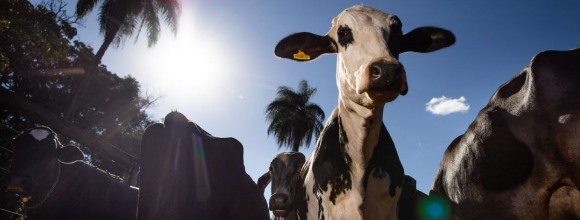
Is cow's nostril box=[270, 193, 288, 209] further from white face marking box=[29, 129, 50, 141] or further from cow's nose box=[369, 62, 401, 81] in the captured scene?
white face marking box=[29, 129, 50, 141]

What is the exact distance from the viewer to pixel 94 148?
36.0 ft

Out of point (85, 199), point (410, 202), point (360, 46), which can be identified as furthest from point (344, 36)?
point (85, 199)

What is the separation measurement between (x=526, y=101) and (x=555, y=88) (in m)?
0.20

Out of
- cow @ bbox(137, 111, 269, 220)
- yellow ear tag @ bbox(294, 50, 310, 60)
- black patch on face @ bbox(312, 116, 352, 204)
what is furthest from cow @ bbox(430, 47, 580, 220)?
cow @ bbox(137, 111, 269, 220)

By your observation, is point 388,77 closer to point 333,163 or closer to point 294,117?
point 333,163

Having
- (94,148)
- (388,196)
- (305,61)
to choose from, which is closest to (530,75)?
(388,196)

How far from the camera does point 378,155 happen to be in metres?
3.45

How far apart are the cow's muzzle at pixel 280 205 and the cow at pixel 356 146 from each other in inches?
41.4

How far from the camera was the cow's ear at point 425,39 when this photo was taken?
394cm

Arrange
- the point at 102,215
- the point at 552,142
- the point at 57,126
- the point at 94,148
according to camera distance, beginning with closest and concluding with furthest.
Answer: the point at 552,142 < the point at 102,215 < the point at 57,126 < the point at 94,148

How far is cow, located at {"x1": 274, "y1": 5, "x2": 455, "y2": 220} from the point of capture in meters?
3.14

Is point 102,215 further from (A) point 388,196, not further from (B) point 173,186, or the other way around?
(A) point 388,196

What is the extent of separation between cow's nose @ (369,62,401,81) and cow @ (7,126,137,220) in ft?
14.5

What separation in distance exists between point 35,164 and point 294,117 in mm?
21627
